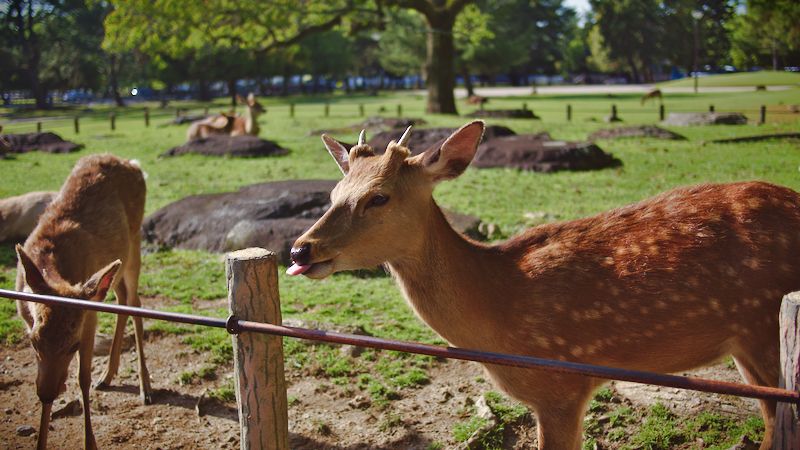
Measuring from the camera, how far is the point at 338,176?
14359 mm

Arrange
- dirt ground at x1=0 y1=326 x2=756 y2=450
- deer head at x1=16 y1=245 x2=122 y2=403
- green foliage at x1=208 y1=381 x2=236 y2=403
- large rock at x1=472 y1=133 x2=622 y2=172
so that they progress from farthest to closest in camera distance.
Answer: large rock at x1=472 y1=133 x2=622 y2=172, green foliage at x1=208 y1=381 x2=236 y2=403, dirt ground at x1=0 y1=326 x2=756 y2=450, deer head at x1=16 y1=245 x2=122 y2=403

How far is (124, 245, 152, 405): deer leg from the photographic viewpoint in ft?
18.2

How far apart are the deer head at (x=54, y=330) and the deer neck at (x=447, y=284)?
6.71ft

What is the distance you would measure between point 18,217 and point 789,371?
399 inches

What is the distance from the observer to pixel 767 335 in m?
3.55

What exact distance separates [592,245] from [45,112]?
42942 millimetres

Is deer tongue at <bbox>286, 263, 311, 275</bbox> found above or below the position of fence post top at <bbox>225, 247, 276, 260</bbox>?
below

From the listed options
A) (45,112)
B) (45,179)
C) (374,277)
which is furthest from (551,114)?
(45,112)

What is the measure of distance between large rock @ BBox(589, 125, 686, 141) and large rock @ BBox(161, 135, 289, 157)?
804cm

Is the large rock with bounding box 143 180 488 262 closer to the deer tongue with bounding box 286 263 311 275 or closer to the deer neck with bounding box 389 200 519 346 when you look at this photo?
the deer neck with bounding box 389 200 519 346

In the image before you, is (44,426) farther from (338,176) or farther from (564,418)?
(338,176)

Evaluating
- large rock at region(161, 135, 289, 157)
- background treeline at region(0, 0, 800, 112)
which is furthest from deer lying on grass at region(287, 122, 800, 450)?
large rock at region(161, 135, 289, 157)

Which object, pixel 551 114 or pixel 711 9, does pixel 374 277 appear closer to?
pixel 551 114

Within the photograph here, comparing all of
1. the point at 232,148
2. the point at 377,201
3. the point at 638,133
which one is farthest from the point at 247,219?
the point at 638,133
